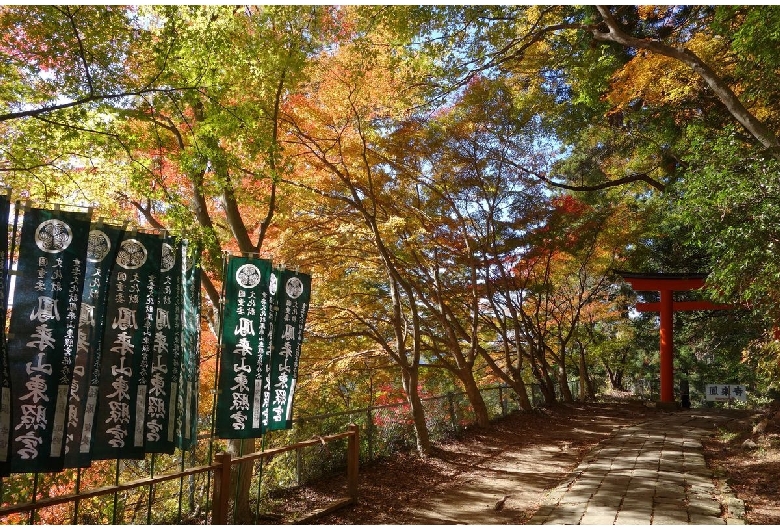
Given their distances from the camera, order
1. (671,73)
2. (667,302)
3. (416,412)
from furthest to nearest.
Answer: (667,302) < (416,412) < (671,73)

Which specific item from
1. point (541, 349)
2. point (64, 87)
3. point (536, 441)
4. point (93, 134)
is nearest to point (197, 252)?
point (93, 134)

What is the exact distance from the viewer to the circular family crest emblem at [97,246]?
5.18 metres

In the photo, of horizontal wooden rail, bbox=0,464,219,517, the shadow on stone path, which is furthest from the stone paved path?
horizontal wooden rail, bbox=0,464,219,517

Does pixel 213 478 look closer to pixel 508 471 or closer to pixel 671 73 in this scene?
pixel 508 471

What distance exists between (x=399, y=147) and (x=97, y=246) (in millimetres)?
8183

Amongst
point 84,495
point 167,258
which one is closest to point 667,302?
point 167,258

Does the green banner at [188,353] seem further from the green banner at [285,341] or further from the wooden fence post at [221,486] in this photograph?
the green banner at [285,341]

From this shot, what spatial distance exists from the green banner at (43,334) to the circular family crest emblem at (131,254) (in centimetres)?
57

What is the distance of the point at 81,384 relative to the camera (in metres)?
5.01

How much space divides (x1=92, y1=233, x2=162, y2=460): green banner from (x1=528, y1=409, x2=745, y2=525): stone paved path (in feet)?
15.9

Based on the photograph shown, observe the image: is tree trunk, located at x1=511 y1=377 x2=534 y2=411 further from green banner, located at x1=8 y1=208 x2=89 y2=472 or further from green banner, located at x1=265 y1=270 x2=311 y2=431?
green banner, located at x1=8 y1=208 x2=89 y2=472

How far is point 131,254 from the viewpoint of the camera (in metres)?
5.55

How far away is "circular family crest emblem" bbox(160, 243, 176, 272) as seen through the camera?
19.1ft

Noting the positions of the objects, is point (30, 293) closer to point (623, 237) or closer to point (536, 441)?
point (536, 441)
